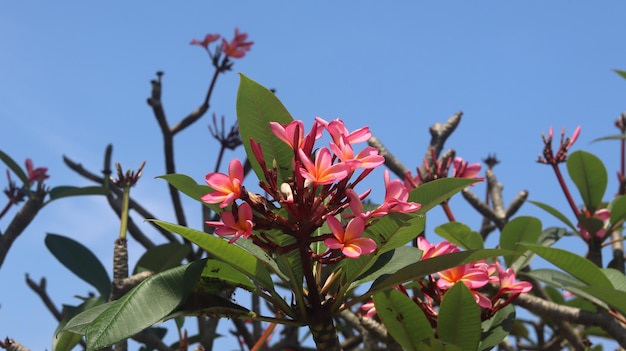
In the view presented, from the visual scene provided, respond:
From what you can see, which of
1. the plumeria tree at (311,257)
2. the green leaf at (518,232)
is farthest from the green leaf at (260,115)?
the green leaf at (518,232)

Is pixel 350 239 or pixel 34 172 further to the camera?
pixel 34 172

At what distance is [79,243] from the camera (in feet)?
7.99

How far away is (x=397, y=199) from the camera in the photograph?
1.25 metres

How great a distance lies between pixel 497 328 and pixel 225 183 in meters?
0.86

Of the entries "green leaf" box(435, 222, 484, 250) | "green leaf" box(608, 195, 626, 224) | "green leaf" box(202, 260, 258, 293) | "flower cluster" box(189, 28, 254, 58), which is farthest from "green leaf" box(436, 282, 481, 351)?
"flower cluster" box(189, 28, 254, 58)

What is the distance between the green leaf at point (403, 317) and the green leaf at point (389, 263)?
0.13 metres

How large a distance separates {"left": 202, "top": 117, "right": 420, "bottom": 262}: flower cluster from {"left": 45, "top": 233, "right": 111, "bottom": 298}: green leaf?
116 centimetres

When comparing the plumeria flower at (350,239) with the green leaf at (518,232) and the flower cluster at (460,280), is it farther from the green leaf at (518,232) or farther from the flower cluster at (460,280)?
the green leaf at (518,232)

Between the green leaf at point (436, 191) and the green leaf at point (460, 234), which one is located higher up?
the green leaf at point (460, 234)

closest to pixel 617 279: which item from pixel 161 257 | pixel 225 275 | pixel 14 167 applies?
pixel 225 275

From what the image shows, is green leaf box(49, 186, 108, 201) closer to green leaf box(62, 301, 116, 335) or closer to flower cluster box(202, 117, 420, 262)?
green leaf box(62, 301, 116, 335)

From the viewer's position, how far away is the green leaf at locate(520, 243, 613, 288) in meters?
1.78

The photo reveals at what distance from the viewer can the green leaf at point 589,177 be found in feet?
8.38

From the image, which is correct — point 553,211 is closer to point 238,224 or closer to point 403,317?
point 403,317
